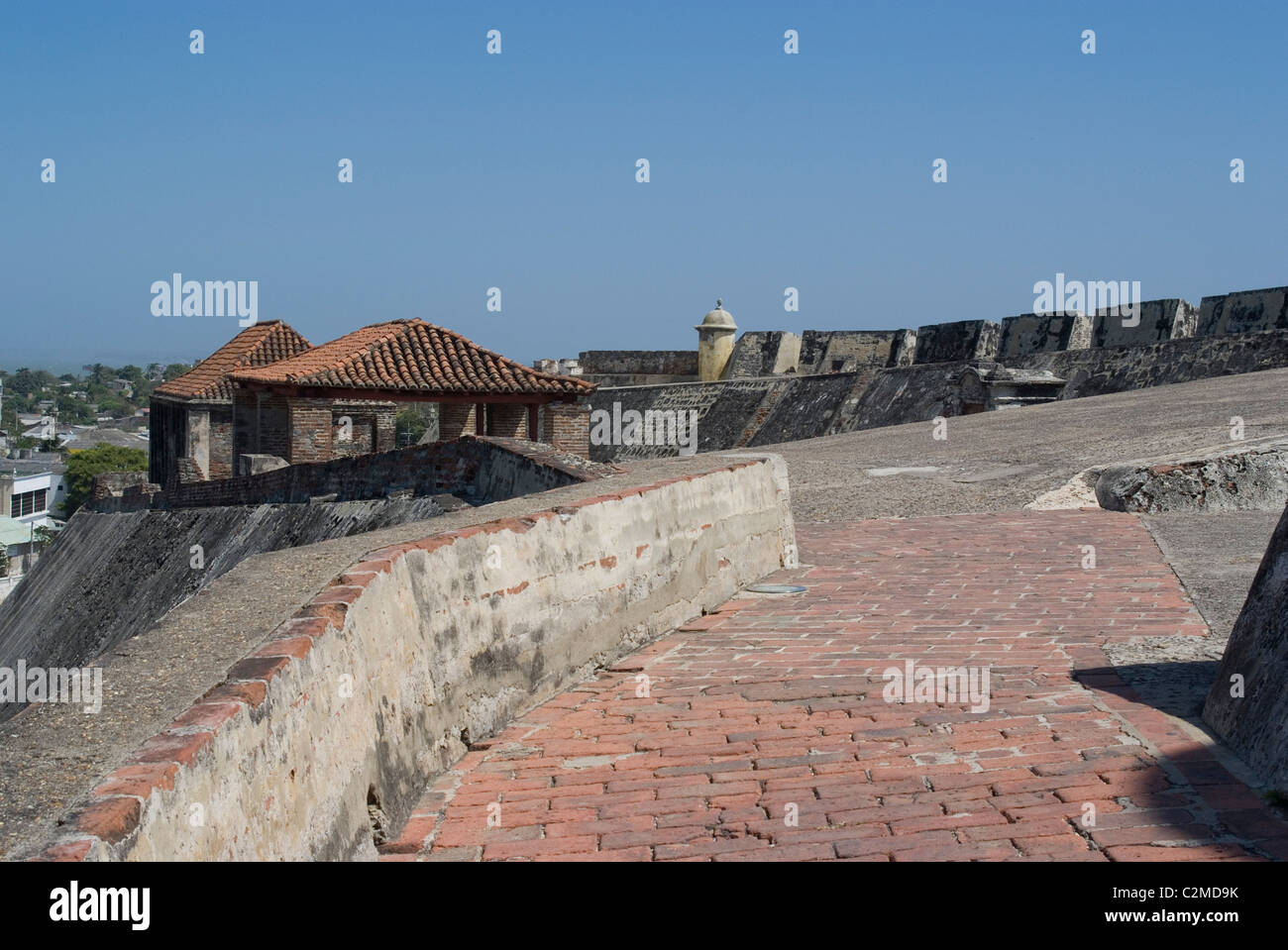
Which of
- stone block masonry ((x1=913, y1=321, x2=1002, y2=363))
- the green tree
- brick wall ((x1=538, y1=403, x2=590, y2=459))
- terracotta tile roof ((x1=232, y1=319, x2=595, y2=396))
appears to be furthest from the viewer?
the green tree

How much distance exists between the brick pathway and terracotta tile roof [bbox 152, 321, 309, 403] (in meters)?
24.0

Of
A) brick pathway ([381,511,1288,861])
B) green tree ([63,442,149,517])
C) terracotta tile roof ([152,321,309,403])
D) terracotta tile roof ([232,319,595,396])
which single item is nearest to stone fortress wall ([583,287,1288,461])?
terracotta tile roof ([232,319,595,396])

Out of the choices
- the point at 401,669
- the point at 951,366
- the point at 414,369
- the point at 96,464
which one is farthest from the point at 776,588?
the point at 96,464

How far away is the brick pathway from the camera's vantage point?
3.53 m

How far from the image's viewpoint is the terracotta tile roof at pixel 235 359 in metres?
28.7

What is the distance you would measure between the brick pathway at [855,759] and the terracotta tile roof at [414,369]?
15257 mm

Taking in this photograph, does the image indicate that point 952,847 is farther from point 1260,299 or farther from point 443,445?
point 1260,299

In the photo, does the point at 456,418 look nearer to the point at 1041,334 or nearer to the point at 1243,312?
the point at 1041,334

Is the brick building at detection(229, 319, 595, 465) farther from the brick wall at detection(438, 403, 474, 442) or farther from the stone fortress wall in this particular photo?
the stone fortress wall

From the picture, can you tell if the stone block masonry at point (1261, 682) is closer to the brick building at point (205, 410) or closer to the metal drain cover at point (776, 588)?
the metal drain cover at point (776, 588)

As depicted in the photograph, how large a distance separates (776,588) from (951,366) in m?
17.3

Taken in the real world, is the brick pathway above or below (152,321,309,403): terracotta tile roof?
below

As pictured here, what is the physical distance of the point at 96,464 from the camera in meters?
73.5
